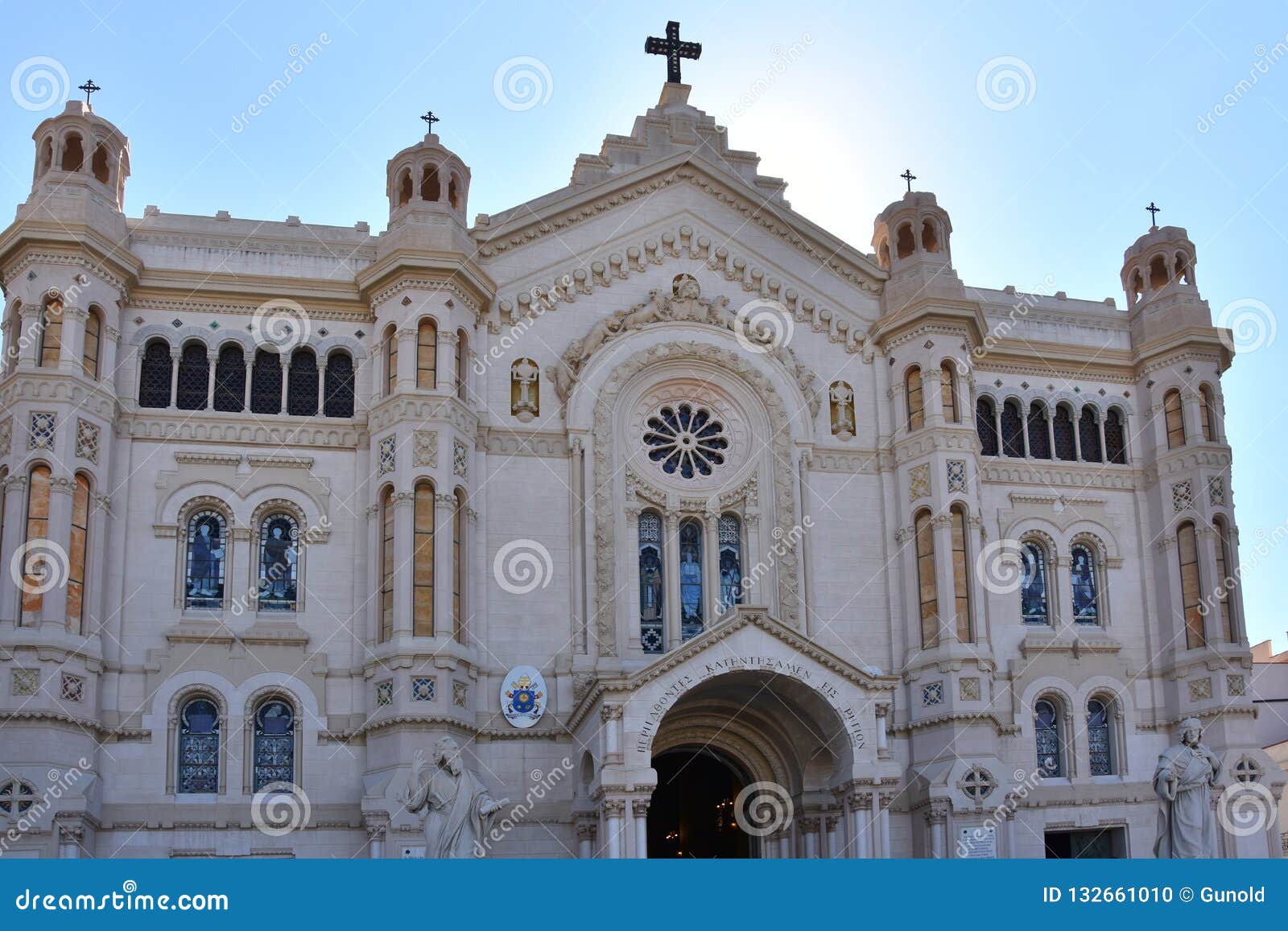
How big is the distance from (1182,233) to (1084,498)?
798 centimetres

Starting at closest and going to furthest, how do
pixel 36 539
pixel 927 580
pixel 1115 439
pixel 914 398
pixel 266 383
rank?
pixel 36 539 → pixel 266 383 → pixel 927 580 → pixel 914 398 → pixel 1115 439

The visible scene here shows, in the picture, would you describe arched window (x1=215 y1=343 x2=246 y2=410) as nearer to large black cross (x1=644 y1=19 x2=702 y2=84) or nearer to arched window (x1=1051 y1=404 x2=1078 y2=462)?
large black cross (x1=644 y1=19 x2=702 y2=84)

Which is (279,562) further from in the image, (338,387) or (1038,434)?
(1038,434)

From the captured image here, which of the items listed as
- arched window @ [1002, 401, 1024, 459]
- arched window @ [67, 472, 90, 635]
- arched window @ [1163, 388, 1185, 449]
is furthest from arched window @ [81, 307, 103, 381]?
arched window @ [1163, 388, 1185, 449]

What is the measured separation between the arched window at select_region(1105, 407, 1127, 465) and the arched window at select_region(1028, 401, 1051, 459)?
1.67 m

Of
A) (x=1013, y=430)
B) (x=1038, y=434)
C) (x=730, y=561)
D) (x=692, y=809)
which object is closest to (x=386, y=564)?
(x=730, y=561)

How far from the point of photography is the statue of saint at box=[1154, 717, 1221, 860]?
1010 inches

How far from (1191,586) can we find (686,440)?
12954mm

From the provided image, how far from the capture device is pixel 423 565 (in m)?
32.8

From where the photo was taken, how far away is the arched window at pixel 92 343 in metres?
33.0

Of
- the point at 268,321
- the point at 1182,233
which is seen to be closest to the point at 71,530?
the point at 268,321

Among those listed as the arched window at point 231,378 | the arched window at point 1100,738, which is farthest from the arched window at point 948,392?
the arched window at point 231,378

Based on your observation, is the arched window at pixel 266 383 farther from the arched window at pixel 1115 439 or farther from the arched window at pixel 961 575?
the arched window at pixel 1115 439

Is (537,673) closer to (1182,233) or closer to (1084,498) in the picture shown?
(1084,498)
